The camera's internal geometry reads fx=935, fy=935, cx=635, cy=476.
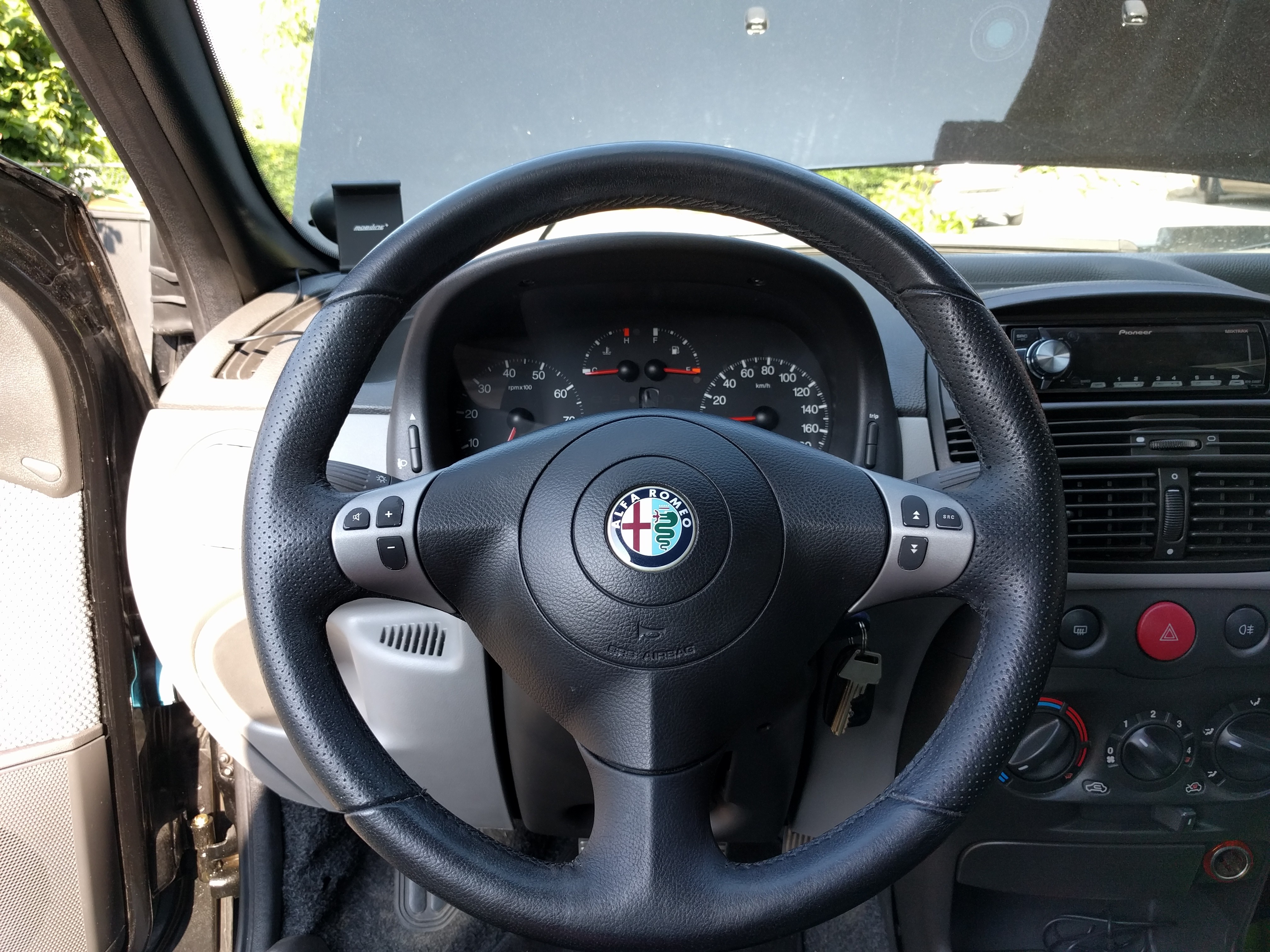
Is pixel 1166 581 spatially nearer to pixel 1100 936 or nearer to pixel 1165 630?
pixel 1165 630

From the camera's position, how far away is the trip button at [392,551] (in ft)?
2.88

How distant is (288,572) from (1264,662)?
4.44 ft

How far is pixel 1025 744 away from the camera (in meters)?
1.36

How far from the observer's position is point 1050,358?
133cm

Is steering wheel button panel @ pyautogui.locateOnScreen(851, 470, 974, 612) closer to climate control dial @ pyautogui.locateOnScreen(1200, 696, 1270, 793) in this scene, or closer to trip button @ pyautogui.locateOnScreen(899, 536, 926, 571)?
trip button @ pyautogui.locateOnScreen(899, 536, 926, 571)

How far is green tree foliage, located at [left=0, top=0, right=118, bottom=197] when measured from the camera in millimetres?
1561

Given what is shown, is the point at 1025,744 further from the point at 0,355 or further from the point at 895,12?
the point at 0,355

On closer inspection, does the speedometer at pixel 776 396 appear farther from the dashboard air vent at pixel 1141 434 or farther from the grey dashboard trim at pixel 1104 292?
the grey dashboard trim at pixel 1104 292

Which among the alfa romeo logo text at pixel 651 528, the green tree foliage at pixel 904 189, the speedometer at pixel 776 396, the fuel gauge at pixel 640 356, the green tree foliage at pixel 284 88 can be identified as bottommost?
the alfa romeo logo text at pixel 651 528

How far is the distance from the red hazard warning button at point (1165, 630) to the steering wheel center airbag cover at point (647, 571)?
75 centimetres

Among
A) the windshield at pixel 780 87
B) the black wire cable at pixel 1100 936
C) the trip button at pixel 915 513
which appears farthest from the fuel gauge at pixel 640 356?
the black wire cable at pixel 1100 936

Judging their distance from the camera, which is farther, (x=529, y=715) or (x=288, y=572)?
(x=529, y=715)

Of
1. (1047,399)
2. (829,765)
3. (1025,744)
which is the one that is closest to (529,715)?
(829,765)

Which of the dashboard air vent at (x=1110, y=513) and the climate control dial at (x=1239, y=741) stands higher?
the dashboard air vent at (x=1110, y=513)
